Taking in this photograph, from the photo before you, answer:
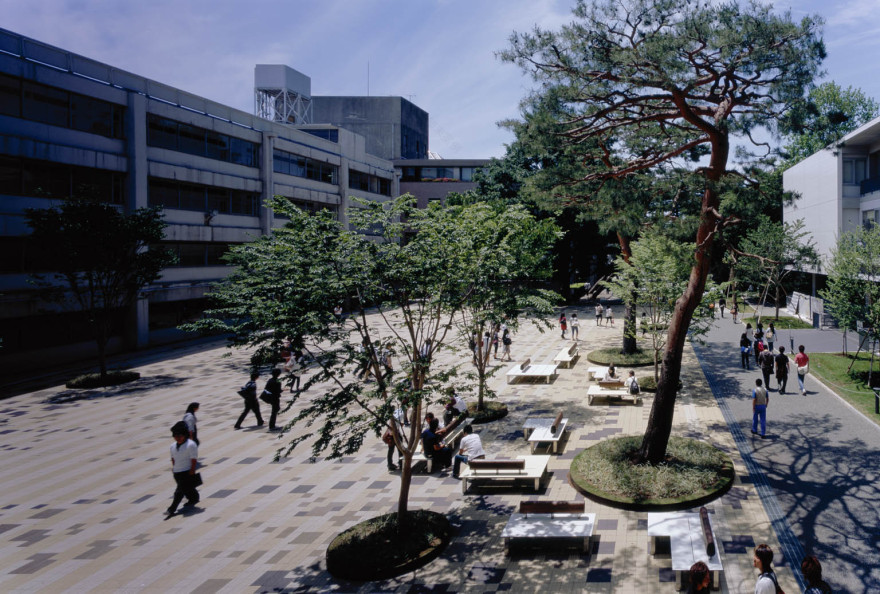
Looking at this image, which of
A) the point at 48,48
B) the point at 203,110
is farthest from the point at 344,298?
the point at 203,110

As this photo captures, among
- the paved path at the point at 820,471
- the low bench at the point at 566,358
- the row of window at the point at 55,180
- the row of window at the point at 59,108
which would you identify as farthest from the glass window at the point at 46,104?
the paved path at the point at 820,471

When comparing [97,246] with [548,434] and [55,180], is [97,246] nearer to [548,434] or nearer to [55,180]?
[55,180]

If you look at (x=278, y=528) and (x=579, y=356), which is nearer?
(x=278, y=528)

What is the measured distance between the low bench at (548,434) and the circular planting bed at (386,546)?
4452 mm

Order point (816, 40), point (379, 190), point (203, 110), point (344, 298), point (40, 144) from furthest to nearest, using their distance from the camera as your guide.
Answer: point (379, 190)
point (203, 110)
point (40, 144)
point (816, 40)
point (344, 298)

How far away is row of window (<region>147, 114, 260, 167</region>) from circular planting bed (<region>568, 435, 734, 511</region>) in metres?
31.4

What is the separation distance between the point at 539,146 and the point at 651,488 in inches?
311

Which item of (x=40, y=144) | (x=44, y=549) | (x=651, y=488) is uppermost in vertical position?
(x=40, y=144)

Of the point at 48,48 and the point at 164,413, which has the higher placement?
the point at 48,48

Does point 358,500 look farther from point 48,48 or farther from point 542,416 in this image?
point 48,48

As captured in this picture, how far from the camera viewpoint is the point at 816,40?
34.4ft

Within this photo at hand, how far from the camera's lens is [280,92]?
57750 millimetres

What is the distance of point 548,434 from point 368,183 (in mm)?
46951

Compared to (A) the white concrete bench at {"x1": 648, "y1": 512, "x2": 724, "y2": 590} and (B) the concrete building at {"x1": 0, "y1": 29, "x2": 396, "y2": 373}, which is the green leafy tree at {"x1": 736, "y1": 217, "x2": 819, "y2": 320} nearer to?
(A) the white concrete bench at {"x1": 648, "y1": 512, "x2": 724, "y2": 590}
